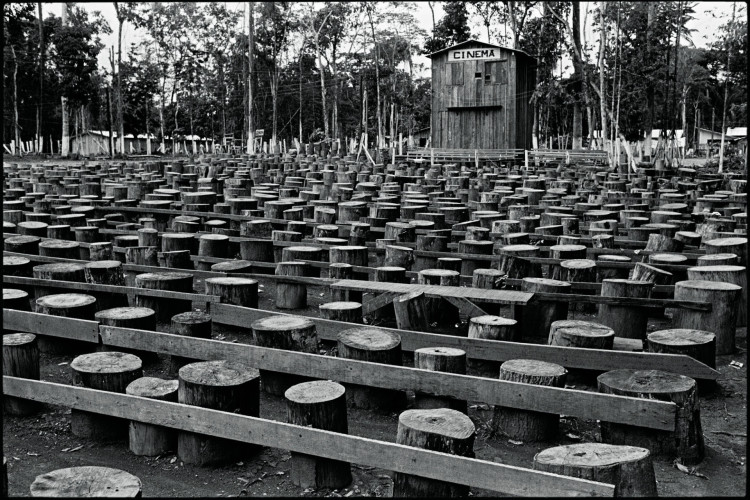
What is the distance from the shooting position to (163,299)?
852 cm

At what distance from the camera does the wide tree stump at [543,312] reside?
26.2 ft

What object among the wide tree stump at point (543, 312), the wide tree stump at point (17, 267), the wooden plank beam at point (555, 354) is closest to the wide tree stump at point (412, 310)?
the wooden plank beam at point (555, 354)

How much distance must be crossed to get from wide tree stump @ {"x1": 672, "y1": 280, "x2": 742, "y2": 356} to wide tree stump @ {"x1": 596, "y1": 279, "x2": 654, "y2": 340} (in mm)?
430

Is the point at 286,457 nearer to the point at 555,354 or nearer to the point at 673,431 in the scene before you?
the point at 555,354

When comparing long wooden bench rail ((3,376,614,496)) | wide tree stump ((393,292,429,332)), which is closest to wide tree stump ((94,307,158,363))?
long wooden bench rail ((3,376,614,496))

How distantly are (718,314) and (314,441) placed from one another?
4.75 m

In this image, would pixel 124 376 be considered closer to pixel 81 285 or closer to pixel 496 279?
pixel 81 285

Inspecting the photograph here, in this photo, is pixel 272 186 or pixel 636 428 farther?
pixel 272 186

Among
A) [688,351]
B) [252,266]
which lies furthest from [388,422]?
[252,266]

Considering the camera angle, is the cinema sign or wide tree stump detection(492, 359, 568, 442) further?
the cinema sign

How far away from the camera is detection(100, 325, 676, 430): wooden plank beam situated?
5205 mm

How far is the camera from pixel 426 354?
606 cm

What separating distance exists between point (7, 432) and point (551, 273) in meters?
6.56

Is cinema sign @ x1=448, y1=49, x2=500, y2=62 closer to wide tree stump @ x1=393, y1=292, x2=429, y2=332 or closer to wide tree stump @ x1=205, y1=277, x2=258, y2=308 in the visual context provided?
wide tree stump @ x1=205, y1=277, x2=258, y2=308
